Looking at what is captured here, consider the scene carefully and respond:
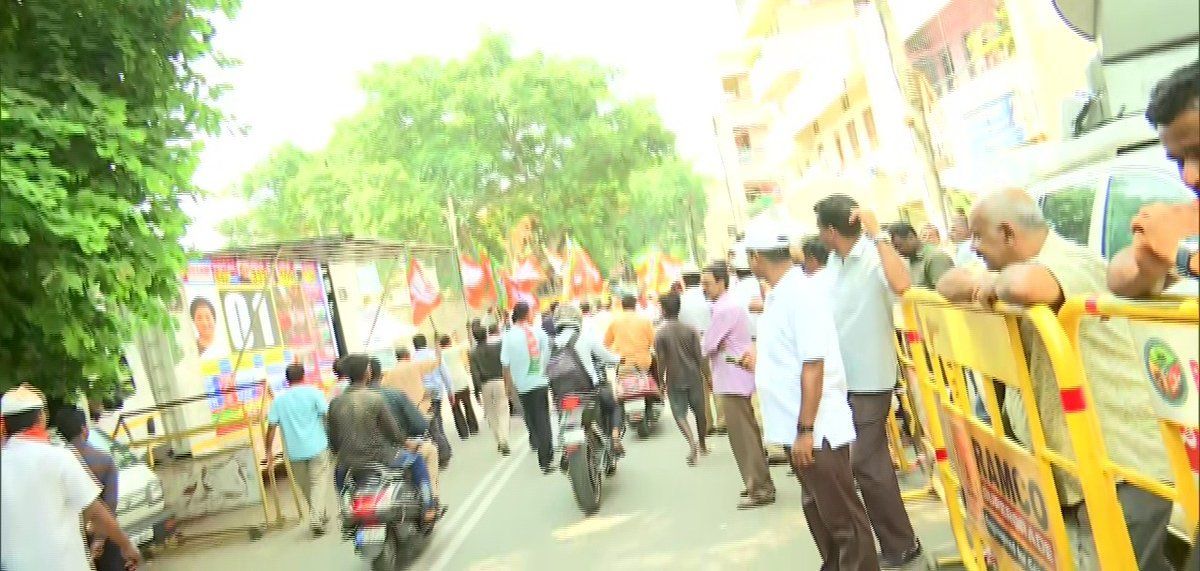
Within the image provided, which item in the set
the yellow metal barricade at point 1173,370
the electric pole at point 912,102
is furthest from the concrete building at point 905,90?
the yellow metal barricade at point 1173,370

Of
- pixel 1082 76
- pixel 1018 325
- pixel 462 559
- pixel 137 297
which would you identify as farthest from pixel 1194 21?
pixel 1082 76

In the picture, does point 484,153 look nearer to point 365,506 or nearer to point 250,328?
point 250,328

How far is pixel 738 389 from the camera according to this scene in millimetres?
8406

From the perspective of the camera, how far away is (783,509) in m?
7.73

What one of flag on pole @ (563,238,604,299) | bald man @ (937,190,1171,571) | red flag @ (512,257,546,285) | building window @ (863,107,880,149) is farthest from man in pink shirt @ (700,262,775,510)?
flag on pole @ (563,238,604,299)

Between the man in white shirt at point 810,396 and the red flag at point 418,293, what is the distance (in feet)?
46.5

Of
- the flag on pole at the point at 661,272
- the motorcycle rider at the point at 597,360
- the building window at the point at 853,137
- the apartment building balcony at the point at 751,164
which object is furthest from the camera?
the apartment building balcony at the point at 751,164

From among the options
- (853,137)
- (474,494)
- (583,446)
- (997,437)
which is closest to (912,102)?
(583,446)

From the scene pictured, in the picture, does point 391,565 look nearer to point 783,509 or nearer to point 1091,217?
point 783,509

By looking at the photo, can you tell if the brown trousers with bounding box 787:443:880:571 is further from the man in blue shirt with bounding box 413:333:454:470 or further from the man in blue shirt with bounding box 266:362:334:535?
the man in blue shirt with bounding box 413:333:454:470

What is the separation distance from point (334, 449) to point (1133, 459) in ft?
20.0

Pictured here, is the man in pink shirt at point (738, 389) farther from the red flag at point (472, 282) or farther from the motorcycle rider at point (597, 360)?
the red flag at point (472, 282)

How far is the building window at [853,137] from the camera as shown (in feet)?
103

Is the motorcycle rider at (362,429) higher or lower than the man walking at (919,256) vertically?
lower
